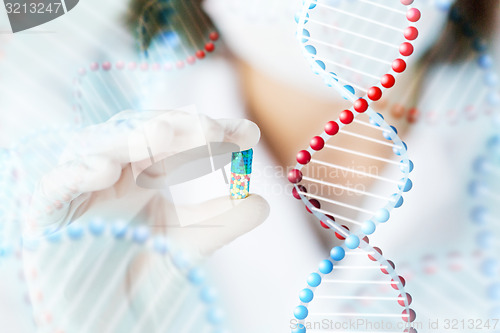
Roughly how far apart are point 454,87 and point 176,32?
459mm

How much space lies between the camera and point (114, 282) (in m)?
0.58

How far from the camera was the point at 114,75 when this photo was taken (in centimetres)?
74

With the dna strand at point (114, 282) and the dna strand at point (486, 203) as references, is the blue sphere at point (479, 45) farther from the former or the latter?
the dna strand at point (114, 282)

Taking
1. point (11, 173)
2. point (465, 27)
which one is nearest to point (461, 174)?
point (465, 27)

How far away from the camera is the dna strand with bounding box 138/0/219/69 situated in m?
0.72

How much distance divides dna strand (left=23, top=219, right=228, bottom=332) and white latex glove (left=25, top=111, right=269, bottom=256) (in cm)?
2

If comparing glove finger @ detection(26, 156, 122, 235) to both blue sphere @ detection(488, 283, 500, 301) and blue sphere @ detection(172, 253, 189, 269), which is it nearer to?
blue sphere @ detection(172, 253, 189, 269)

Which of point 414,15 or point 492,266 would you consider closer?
point 414,15

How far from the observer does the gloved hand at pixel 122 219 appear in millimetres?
484

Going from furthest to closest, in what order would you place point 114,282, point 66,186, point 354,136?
point 354,136, point 114,282, point 66,186

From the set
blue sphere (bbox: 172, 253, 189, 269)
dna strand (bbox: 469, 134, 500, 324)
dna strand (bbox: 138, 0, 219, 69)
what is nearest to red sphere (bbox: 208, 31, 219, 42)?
dna strand (bbox: 138, 0, 219, 69)

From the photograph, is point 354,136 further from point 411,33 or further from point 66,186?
point 66,186
